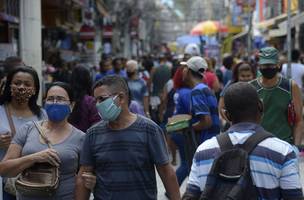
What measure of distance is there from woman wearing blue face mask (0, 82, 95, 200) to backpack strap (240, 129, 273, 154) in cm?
144

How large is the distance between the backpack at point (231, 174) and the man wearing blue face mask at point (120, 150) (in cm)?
84

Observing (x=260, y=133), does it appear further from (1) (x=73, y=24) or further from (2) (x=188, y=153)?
(1) (x=73, y=24)

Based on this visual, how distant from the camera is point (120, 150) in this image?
4.12m

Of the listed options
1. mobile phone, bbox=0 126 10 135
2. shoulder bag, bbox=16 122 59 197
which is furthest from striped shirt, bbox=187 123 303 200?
mobile phone, bbox=0 126 10 135

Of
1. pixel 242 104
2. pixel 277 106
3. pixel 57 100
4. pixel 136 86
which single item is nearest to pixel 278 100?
pixel 277 106

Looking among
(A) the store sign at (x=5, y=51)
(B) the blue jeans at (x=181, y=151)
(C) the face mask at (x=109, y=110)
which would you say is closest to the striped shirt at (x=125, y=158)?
(C) the face mask at (x=109, y=110)

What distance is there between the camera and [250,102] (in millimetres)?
3459

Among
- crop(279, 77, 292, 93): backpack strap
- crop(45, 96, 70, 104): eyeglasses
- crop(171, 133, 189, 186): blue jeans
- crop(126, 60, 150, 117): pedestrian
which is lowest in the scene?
crop(171, 133, 189, 186): blue jeans

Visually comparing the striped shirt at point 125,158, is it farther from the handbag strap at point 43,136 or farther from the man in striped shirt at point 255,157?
the man in striped shirt at point 255,157

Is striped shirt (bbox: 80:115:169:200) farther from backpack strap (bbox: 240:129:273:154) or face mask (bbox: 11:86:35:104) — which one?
face mask (bbox: 11:86:35:104)

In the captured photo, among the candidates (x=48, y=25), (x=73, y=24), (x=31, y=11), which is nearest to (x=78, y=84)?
(x=31, y=11)

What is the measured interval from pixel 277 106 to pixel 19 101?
2307mm

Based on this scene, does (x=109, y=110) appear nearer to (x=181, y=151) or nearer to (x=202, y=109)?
(x=202, y=109)

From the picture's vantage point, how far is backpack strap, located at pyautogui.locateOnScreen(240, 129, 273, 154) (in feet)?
11.1
